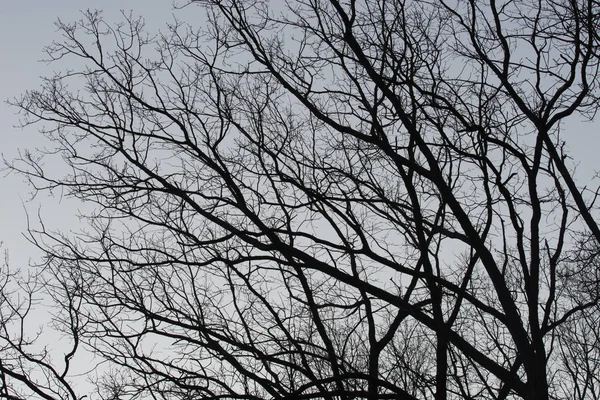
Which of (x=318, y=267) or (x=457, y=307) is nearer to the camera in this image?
(x=318, y=267)

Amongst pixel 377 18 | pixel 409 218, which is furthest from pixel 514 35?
pixel 409 218

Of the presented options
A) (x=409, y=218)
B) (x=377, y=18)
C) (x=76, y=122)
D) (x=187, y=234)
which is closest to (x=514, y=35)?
(x=377, y=18)

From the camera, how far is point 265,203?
7988mm

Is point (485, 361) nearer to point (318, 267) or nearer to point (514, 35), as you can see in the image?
point (318, 267)

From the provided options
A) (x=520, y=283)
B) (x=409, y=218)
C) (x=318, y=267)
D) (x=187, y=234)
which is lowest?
(x=318, y=267)

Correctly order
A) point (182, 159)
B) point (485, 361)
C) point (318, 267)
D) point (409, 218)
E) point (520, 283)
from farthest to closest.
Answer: point (520, 283) < point (182, 159) < point (409, 218) < point (318, 267) < point (485, 361)

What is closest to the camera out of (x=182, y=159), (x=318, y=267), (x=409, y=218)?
(x=318, y=267)

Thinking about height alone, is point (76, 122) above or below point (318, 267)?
above

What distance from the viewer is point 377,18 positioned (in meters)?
7.25

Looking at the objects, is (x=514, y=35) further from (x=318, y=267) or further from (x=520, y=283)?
(x=520, y=283)

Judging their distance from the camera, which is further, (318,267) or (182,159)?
(182,159)

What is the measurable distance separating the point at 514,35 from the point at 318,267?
3.13 metres

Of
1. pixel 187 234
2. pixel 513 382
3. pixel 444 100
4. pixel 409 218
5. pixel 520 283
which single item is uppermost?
pixel 520 283

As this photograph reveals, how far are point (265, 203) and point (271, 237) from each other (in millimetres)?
1234
